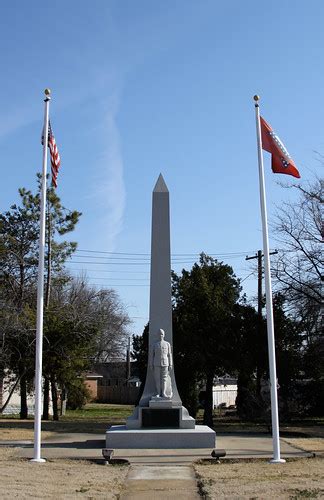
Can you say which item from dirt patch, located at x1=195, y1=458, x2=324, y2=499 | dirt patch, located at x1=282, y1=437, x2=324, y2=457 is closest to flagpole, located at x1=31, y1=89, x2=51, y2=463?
dirt patch, located at x1=195, y1=458, x2=324, y2=499

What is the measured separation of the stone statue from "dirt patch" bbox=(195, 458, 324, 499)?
3.91 metres

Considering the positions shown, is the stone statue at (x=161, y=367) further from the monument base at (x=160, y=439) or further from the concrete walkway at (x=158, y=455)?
the concrete walkway at (x=158, y=455)

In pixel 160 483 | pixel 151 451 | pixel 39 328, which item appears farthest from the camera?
pixel 151 451

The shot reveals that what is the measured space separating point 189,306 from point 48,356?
6.79 m

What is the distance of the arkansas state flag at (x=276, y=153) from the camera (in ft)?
45.9

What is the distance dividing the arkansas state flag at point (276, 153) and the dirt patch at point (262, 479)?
21.1ft

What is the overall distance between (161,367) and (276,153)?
668 centimetres

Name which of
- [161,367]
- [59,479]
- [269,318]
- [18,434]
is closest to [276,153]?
[269,318]

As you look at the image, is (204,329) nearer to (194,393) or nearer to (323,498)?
(194,393)

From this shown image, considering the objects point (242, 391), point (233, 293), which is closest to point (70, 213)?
point (233, 293)

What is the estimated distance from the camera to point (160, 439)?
15266 mm

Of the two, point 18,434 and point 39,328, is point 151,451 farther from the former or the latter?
point 18,434

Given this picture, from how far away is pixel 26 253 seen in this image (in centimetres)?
3106

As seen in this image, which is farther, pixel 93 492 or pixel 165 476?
pixel 165 476
